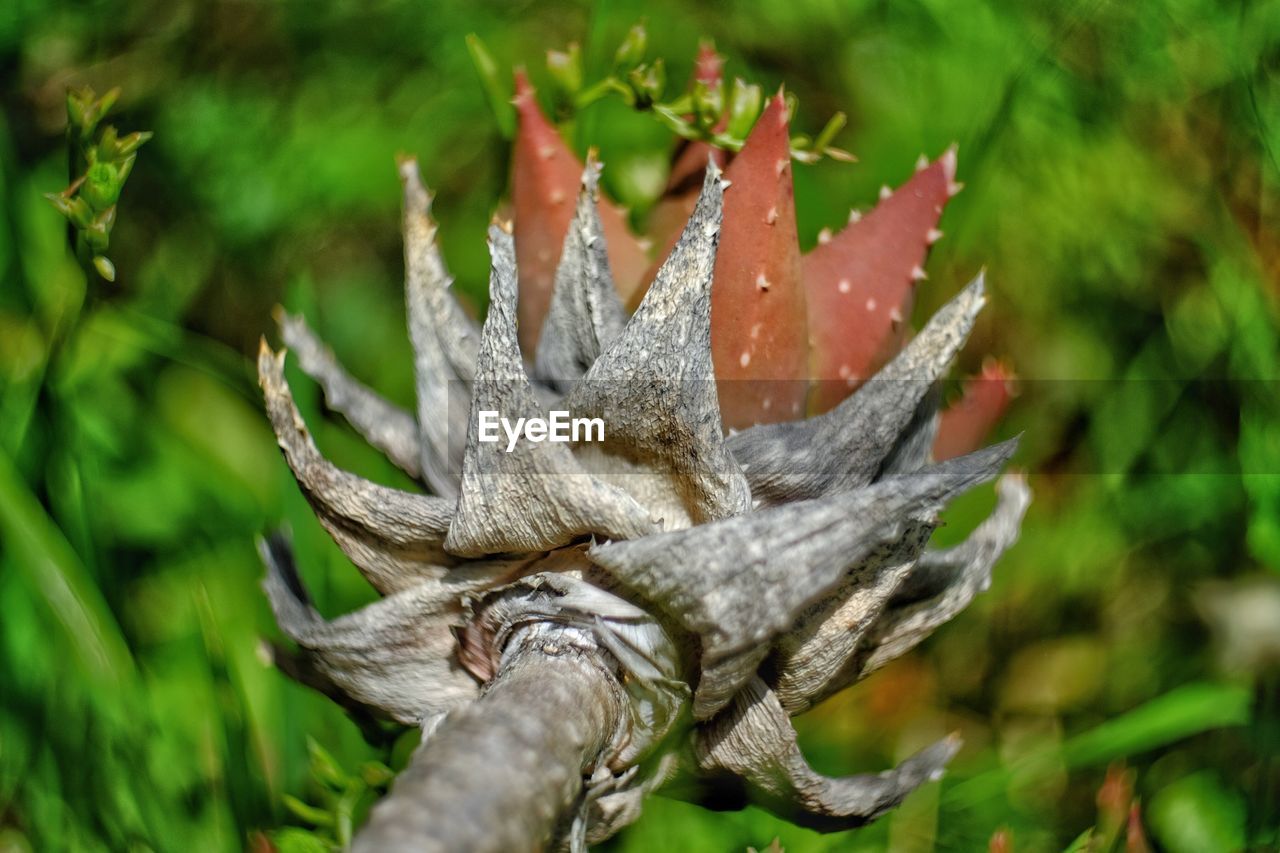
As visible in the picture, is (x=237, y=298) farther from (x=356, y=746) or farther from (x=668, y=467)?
(x=668, y=467)

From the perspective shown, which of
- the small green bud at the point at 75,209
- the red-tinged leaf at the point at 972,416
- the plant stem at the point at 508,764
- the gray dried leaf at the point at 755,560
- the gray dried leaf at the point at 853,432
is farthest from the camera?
the red-tinged leaf at the point at 972,416

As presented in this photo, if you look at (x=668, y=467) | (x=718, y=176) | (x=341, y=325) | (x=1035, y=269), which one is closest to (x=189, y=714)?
(x=341, y=325)

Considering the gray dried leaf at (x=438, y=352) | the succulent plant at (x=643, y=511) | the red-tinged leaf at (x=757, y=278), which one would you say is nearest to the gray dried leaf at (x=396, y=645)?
the succulent plant at (x=643, y=511)

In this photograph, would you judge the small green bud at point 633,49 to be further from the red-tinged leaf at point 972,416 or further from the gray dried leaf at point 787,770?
the gray dried leaf at point 787,770

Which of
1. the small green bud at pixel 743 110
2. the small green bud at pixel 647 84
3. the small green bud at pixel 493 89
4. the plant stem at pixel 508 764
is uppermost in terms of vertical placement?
the small green bud at pixel 493 89

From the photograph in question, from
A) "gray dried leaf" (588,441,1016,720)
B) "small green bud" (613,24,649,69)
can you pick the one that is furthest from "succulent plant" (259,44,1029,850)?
"small green bud" (613,24,649,69)

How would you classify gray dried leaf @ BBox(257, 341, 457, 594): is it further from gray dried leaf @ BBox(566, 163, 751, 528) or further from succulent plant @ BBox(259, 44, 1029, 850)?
gray dried leaf @ BBox(566, 163, 751, 528)

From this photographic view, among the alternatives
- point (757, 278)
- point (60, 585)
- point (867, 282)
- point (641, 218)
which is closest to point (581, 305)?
point (757, 278)
